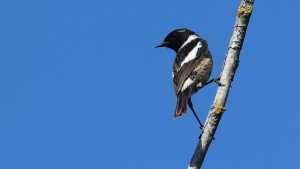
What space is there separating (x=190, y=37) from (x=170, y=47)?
1.64 ft

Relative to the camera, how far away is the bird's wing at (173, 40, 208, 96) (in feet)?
23.0

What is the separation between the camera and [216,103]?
430cm

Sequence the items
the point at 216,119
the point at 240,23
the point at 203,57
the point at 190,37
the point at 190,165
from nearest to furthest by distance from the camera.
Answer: the point at 190,165 < the point at 216,119 < the point at 240,23 < the point at 203,57 < the point at 190,37

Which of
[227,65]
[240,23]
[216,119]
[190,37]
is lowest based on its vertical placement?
[216,119]

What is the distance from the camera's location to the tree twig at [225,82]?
4.07m

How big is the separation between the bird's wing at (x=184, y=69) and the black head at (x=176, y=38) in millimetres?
1108

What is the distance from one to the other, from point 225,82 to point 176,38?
4.58 meters

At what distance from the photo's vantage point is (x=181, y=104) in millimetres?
6641

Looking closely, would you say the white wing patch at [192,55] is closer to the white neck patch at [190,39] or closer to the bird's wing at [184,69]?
the bird's wing at [184,69]

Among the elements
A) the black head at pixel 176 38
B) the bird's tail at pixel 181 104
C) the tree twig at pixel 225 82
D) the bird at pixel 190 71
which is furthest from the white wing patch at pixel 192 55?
the tree twig at pixel 225 82

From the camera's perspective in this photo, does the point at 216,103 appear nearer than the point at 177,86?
Yes

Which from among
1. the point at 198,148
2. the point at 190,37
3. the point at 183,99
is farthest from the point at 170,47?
the point at 198,148

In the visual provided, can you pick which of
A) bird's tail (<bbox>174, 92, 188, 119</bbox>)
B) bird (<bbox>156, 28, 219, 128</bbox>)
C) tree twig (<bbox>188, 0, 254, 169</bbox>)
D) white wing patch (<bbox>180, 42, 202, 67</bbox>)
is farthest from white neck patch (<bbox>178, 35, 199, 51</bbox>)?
tree twig (<bbox>188, 0, 254, 169</bbox>)

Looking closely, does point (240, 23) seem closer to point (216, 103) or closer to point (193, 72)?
point (216, 103)
